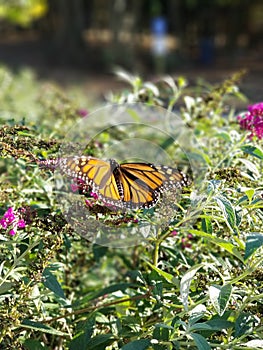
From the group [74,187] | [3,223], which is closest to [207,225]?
[74,187]

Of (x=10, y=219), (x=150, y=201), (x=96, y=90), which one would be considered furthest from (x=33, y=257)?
(x=96, y=90)

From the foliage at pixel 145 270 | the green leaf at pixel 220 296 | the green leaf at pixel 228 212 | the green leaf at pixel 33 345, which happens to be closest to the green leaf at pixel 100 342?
the foliage at pixel 145 270

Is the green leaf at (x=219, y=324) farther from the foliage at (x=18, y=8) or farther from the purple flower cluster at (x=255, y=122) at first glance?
the foliage at (x=18, y=8)

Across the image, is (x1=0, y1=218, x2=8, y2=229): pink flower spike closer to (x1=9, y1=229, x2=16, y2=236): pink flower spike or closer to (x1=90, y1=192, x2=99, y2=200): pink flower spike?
(x1=9, y1=229, x2=16, y2=236): pink flower spike

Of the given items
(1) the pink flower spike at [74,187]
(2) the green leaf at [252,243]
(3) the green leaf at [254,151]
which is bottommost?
(2) the green leaf at [252,243]

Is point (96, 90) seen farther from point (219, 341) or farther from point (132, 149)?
point (219, 341)

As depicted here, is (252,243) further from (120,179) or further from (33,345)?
(33,345)
